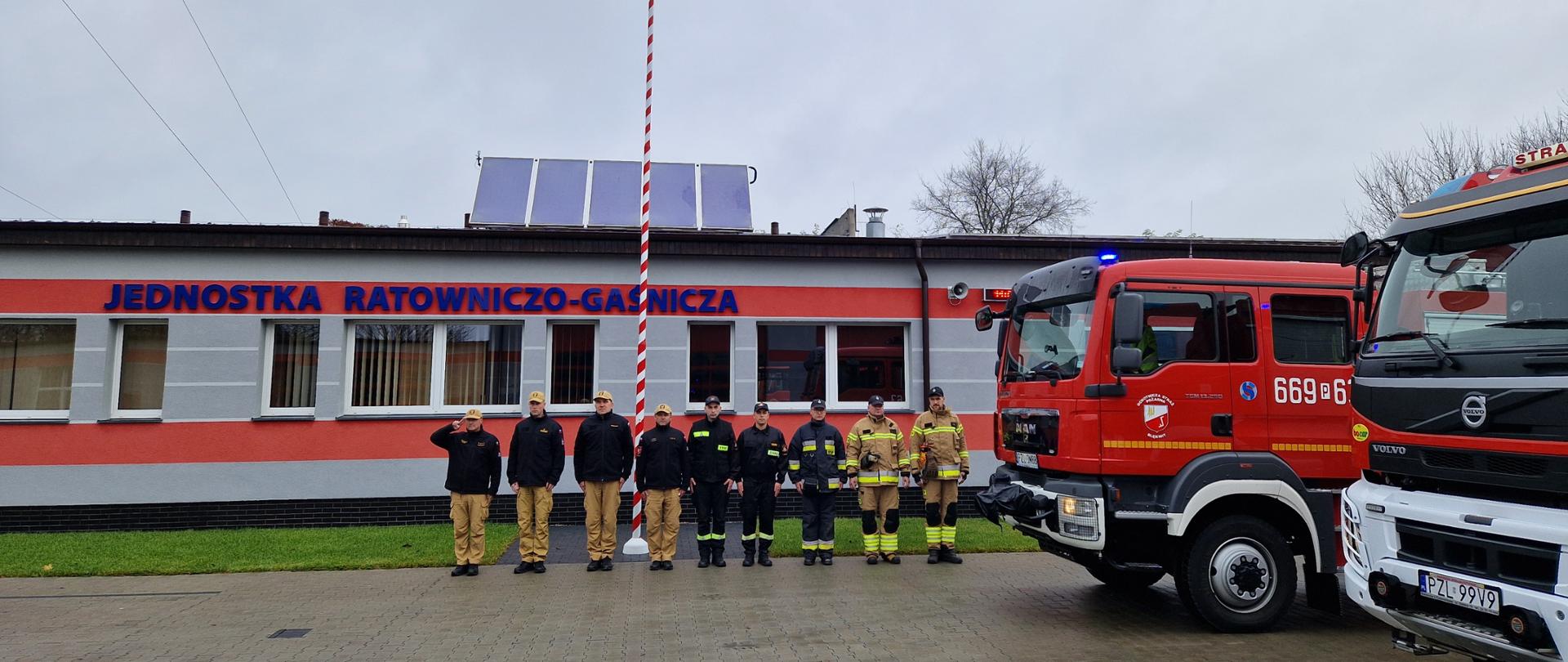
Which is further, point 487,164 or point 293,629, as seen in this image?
point 487,164

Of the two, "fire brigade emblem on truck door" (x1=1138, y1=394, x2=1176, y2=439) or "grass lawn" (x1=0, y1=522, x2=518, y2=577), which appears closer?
"fire brigade emblem on truck door" (x1=1138, y1=394, x2=1176, y2=439)

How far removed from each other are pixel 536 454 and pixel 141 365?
6.44 meters

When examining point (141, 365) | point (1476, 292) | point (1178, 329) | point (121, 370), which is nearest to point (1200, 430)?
point (1178, 329)

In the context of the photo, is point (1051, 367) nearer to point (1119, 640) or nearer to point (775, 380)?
point (1119, 640)

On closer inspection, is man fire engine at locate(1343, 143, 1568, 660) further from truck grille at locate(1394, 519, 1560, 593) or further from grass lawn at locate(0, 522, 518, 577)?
grass lawn at locate(0, 522, 518, 577)

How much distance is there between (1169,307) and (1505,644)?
3.33m

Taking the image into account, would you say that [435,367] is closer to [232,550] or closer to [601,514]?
[232,550]

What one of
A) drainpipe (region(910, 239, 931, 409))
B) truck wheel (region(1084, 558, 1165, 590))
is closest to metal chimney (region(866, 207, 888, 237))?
drainpipe (region(910, 239, 931, 409))

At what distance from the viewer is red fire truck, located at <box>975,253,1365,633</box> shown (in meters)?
6.52

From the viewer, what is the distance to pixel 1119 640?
636 centimetres

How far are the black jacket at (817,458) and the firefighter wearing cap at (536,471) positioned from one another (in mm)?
2535

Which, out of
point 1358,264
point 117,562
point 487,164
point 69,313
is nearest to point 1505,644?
point 1358,264

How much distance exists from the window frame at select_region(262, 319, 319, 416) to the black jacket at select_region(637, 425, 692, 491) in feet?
16.6

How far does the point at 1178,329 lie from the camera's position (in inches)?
269
